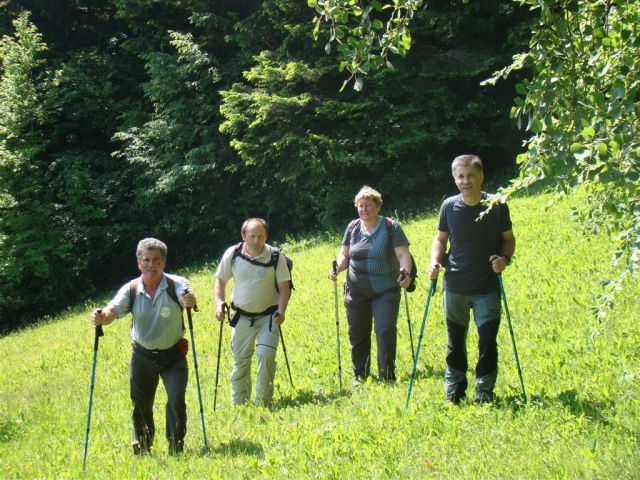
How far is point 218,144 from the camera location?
23891 millimetres

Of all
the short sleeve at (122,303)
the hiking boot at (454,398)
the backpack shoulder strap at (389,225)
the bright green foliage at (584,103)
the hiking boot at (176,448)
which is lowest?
the hiking boot at (176,448)

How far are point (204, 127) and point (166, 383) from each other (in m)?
18.6

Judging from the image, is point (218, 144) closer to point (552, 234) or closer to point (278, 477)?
point (552, 234)

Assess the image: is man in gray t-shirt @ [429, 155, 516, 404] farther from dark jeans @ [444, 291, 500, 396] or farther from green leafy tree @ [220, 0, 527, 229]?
green leafy tree @ [220, 0, 527, 229]

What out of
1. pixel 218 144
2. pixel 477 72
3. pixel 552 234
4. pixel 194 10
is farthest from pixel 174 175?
pixel 552 234

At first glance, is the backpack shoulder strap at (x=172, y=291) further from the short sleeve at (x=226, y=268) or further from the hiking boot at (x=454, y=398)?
the hiking boot at (x=454, y=398)

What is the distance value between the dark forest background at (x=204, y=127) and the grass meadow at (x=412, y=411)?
887 centimetres

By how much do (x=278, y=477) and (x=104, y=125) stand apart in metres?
25.1

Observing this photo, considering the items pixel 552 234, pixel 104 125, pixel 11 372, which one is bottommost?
pixel 11 372

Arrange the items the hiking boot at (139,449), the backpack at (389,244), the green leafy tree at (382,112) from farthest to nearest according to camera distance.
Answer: the green leafy tree at (382,112)
the backpack at (389,244)
the hiking boot at (139,449)

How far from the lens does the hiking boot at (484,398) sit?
5.64 meters

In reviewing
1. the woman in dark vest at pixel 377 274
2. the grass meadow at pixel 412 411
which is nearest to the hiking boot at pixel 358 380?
the woman in dark vest at pixel 377 274

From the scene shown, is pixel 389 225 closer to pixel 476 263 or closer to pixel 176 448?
pixel 476 263

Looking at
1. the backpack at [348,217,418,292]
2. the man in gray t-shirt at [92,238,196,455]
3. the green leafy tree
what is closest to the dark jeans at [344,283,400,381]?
the backpack at [348,217,418,292]
